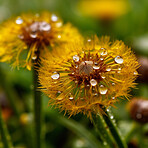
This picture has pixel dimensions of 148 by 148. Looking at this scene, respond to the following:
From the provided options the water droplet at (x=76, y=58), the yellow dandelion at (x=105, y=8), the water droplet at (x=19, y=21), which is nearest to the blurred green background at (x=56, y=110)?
the yellow dandelion at (x=105, y=8)

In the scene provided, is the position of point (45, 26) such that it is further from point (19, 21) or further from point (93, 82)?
point (93, 82)

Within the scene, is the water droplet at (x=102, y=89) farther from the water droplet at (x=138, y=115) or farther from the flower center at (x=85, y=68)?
the water droplet at (x=138, y=115)

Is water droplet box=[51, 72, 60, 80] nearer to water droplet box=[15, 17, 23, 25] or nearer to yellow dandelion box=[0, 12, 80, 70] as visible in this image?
yellow dandelion box=[0, 12, 80, 70]

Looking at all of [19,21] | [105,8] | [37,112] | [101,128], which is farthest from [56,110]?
[105,8]

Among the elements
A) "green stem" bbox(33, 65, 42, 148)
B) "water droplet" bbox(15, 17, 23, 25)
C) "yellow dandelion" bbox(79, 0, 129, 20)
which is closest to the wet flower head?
"green stem" bbox(33, 65, 42, 148)

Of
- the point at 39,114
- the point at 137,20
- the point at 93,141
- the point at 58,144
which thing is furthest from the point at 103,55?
the point at 137,20

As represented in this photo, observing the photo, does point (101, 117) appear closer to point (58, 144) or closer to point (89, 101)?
point (89, 101)
